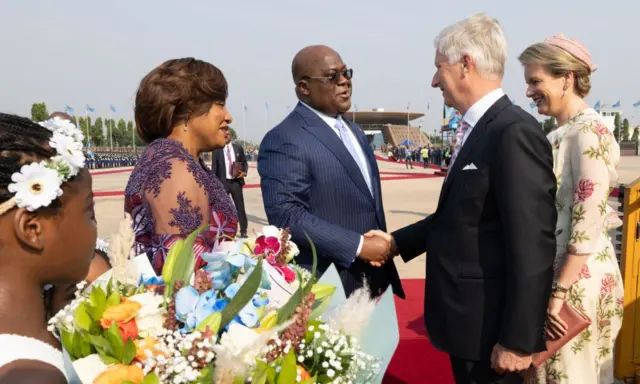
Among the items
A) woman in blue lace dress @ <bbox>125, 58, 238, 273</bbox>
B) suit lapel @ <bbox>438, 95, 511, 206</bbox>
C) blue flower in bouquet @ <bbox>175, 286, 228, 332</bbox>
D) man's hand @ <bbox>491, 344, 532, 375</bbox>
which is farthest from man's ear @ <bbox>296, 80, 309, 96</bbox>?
blue flower in bouquet @ <bbox>175, 286, 228, 332</bbox>

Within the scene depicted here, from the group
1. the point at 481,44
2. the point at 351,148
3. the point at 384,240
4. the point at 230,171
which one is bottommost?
the point at 230,171

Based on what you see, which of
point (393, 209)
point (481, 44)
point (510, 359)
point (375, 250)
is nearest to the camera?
point (510, 359)

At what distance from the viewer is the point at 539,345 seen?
179 centimetres

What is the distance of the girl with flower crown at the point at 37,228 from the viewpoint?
1.03 m

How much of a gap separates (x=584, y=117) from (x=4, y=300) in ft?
7.20

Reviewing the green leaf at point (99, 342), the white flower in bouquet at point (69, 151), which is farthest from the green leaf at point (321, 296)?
the white flower in bouquet at point (69, 151)

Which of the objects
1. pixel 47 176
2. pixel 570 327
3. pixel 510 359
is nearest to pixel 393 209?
pixel 570 327

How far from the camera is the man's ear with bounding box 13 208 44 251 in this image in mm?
1046

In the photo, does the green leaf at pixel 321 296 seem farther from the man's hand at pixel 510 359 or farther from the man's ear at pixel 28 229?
the man's hand at pixel 510 359

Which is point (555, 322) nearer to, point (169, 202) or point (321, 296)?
point (321, 296)

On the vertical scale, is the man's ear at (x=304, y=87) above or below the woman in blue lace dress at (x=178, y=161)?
above

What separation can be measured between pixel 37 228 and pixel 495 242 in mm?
1446

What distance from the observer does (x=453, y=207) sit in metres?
1.94

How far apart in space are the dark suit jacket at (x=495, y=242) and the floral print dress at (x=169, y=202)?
84 cm
